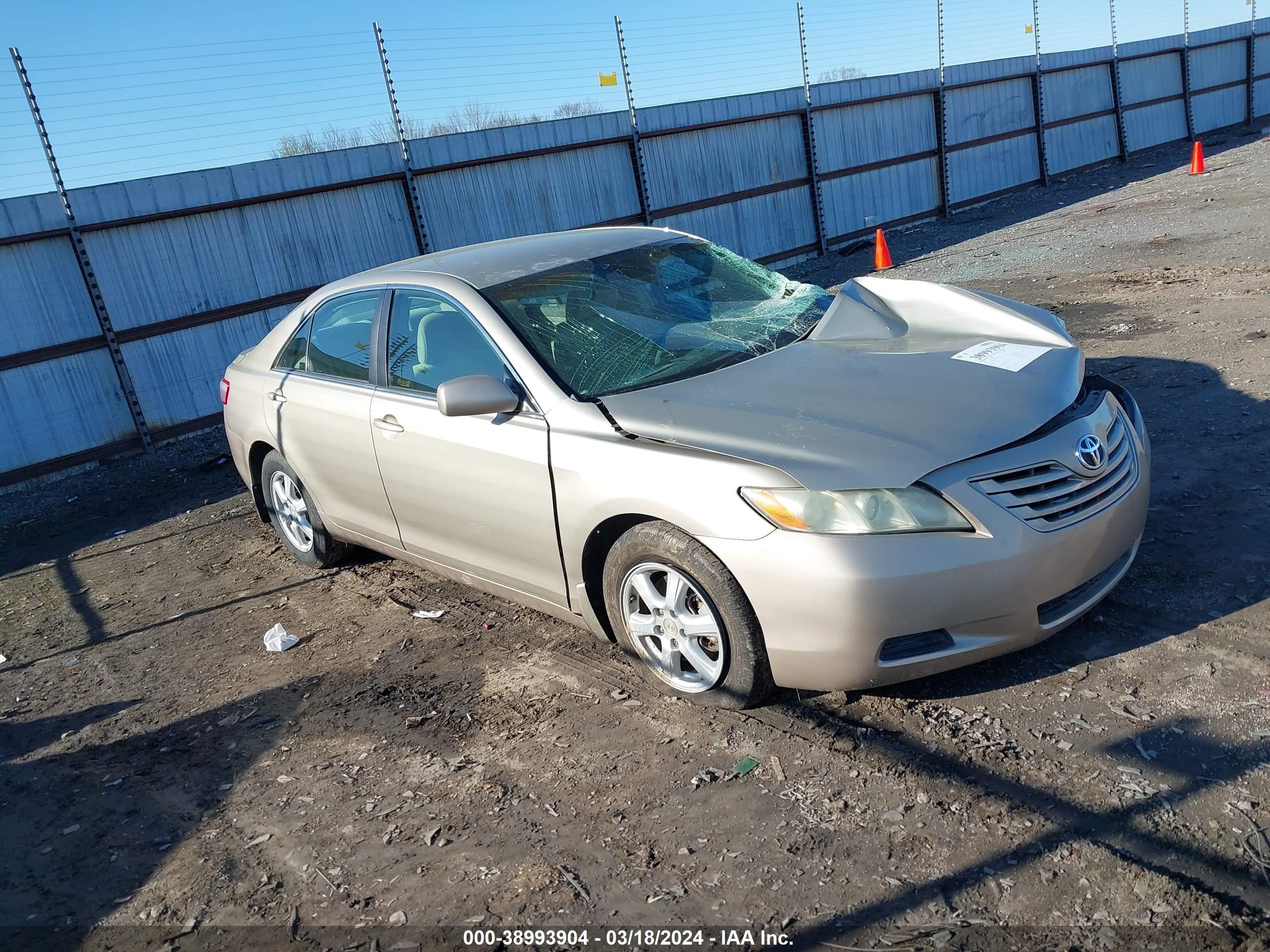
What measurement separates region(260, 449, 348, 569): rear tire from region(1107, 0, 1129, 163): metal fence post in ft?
81.0

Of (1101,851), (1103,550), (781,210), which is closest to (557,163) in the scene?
(781,210)

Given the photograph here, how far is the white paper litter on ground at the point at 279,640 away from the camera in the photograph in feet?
16.0

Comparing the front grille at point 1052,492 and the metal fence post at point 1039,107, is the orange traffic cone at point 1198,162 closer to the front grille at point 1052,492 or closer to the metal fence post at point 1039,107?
the metal fence post at point 1039,107

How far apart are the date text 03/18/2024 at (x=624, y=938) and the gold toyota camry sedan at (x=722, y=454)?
0.92 meters

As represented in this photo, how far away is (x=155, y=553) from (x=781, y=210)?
12.3 m

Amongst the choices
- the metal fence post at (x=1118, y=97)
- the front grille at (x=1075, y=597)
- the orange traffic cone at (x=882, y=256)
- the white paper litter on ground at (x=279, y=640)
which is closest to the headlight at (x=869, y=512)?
the front grille at (x=1075, y=597)

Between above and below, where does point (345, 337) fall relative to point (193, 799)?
above

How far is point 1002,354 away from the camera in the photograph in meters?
3.86

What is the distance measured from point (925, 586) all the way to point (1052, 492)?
566mm

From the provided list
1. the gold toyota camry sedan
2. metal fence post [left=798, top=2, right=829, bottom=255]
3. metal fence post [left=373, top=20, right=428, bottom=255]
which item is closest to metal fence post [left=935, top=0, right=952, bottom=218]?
metal fence post [left=798, top=2, right=829, bottom=255]

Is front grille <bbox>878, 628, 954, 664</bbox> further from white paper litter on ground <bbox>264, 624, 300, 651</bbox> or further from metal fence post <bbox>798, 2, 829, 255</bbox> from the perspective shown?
metal fence post <bbox>798, 2, 829, 255</bbox>

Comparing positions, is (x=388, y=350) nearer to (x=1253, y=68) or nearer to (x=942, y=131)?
(x=942, y=131)

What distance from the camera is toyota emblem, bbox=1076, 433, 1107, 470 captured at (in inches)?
130

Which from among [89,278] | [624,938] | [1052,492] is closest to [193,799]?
[624,938]
